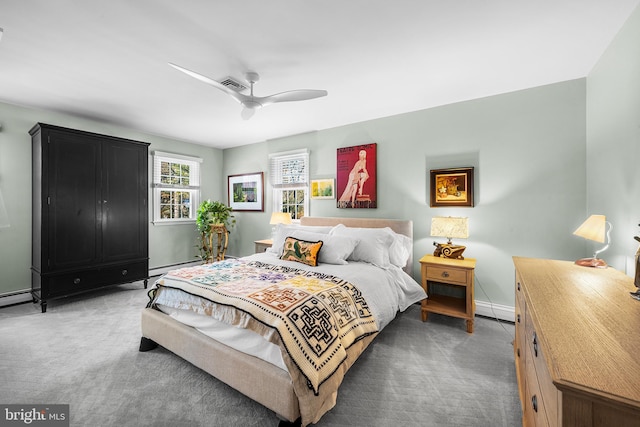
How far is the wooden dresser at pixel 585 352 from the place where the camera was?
638mm

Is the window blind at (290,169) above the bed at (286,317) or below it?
above

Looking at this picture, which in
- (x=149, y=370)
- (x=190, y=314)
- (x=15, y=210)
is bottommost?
(x=149, y=370)

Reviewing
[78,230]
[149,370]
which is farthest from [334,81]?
[78,230]

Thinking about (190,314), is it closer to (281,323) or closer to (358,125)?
(281,323)

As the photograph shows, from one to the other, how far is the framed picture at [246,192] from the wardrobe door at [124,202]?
176 cm

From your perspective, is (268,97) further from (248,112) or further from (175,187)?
(175,187)

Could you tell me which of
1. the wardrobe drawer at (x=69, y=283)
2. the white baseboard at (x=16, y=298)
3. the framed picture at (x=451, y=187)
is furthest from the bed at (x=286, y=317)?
the white baseboard at (x=16, y=298)

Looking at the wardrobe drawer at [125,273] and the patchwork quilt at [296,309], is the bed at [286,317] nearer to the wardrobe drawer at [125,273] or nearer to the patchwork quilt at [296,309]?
the patchwork quilt at [296,309]

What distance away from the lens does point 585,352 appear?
0.78m

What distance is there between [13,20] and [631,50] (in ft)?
14.0

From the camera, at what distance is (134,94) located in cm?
311

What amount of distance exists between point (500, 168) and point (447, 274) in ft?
4.44

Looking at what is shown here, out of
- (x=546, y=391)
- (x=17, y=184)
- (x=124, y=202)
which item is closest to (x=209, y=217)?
(x=124, y=202)

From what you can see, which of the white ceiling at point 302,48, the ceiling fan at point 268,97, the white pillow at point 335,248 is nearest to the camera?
the white ceiling at point 302,48
